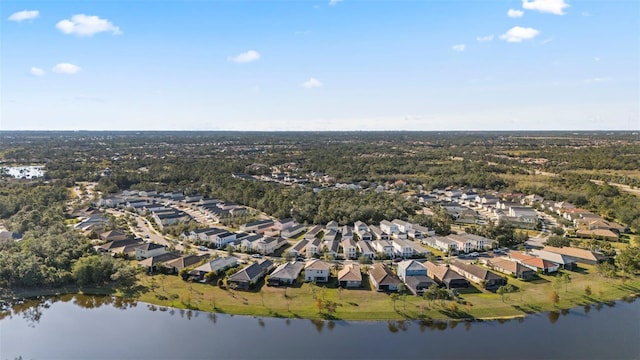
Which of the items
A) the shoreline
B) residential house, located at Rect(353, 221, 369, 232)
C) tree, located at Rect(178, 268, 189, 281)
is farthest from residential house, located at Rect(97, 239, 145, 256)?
residential house, located at Rect(353, 221, 369, 232)

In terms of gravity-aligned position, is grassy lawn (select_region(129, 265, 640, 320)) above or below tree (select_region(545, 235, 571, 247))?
below

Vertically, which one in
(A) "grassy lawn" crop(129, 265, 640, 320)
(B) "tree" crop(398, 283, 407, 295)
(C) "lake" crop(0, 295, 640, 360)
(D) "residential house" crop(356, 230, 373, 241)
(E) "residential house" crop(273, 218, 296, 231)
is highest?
(E) "residential house" crop(273, 218, 296, 231)

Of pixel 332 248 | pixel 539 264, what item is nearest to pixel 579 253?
pixel 539 264

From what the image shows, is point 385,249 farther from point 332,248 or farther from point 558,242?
point 558,242

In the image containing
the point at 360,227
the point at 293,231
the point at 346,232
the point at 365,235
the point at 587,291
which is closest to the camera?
the point at 587,291

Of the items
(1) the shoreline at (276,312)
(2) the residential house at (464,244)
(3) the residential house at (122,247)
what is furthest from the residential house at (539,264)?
(3) the residential house at (122,247)

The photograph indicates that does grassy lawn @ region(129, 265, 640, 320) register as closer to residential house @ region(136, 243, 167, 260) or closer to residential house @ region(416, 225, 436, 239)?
residential house @ region(136, 243, 167, 260)

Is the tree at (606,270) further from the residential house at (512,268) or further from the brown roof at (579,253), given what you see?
the residential house at (512,268)
